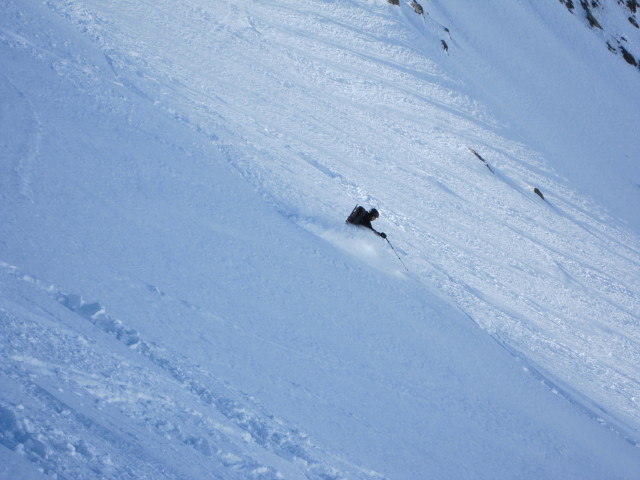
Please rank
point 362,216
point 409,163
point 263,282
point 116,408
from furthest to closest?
point 409,163, point 362,216, point 263,282, point 116,408

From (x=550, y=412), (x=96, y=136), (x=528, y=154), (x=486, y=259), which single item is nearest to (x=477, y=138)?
(x=528, y=154)

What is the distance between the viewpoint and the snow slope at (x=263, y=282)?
3246mm

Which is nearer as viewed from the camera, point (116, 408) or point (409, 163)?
point (116, 408)

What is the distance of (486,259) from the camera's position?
7258 mm

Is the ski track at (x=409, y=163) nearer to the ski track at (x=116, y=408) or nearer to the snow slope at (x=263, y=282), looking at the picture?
the snow slope at (x=263, y=282)

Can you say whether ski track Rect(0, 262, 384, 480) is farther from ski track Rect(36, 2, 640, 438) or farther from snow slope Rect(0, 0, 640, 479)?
ski track Rect(36, 2, 640, 438)

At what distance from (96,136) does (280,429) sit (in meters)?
3.38

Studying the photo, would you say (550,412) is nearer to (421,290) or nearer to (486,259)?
(421,290)

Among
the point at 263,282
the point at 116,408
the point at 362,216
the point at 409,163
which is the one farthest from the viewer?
the point at 409,163

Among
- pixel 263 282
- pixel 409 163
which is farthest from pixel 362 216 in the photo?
pixel 409 163

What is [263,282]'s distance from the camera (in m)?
4.55

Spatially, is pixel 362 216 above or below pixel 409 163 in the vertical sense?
below

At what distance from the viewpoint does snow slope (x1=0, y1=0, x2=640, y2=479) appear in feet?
10.6

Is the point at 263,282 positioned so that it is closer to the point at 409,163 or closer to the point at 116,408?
the point at 116,408
